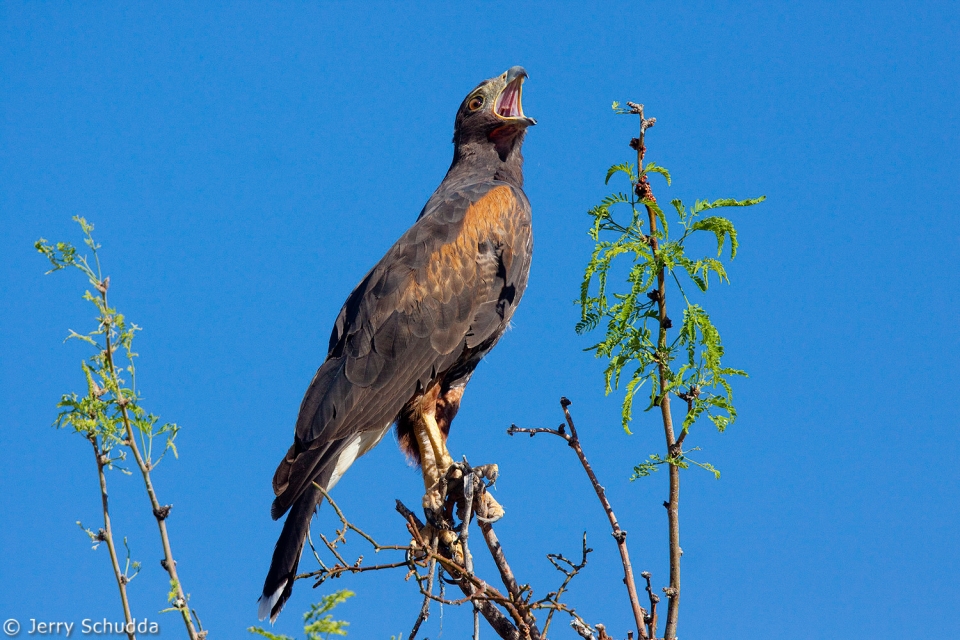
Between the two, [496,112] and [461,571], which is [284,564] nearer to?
[461,571]

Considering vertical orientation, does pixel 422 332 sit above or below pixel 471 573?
above

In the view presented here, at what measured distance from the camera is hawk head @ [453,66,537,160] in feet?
20.1

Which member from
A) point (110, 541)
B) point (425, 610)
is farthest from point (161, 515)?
point (425, 610)

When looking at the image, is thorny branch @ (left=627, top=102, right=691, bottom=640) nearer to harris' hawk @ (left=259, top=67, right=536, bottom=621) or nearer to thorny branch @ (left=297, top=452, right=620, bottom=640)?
thorny branch @ (left=297, top=452, right=620, bottom=640)

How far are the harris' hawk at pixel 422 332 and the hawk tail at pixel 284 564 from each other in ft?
1.02

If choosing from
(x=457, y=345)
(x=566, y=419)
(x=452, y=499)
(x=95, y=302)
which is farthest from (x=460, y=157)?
(x=95, y=302)

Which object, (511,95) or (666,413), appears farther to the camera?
(511,95)

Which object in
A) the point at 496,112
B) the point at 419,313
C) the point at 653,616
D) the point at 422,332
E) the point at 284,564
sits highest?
the point at 496,112

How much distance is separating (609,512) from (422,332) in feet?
6.83

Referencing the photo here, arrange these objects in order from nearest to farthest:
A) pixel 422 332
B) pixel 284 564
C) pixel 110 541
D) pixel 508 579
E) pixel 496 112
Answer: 1. pixel 110 541
2. pixel 508 579
3. pixel 284 564
4. pixel 422 332
5. pixel 496 112

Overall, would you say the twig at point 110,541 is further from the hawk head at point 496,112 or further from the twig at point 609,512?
the hawk head at point 496,112

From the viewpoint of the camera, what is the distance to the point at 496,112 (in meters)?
6.14

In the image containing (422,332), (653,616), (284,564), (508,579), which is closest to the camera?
(653,616)

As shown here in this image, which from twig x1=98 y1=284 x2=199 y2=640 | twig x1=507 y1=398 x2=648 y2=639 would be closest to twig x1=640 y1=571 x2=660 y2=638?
twig x1=507 y1=398 x2=648 y2=639
